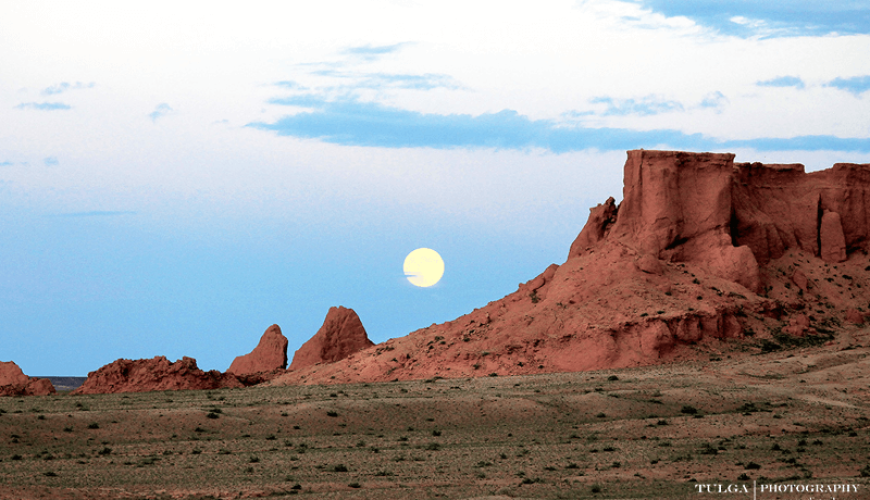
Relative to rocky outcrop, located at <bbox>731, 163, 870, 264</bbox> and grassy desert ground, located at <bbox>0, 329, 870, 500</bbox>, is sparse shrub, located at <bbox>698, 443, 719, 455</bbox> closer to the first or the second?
grassy desert ground, located at <bbox>0, 329, 870, 500</bbox>

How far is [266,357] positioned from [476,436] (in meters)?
→ 32.0

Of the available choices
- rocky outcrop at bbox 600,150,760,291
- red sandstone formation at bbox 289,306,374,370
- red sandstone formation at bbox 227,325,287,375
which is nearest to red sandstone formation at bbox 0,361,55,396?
red sandstone formation at bbox 227,325,287,375

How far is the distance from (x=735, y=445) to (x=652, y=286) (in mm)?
21085

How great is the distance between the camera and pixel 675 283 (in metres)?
53.0

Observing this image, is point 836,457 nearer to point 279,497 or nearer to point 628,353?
point 279,497

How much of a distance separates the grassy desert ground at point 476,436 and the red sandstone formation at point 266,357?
13.0 meters

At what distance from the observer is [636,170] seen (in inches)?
2229

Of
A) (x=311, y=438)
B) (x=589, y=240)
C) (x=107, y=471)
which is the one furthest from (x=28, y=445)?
(x=589, y=240)

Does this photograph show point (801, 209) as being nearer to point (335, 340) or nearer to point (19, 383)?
point (335, 340)

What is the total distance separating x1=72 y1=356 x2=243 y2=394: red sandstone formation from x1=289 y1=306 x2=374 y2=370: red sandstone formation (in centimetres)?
863

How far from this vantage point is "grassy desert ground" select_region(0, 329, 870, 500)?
24.7 m

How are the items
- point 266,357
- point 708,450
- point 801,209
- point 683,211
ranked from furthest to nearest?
point 266,357
point 801,209
point 683,211
point 708,450

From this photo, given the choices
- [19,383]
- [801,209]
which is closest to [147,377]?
[19,383]

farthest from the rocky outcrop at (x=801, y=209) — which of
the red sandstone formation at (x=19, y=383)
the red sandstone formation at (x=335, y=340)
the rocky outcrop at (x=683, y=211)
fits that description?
the red sandstone formation at (x=19, y=383)
